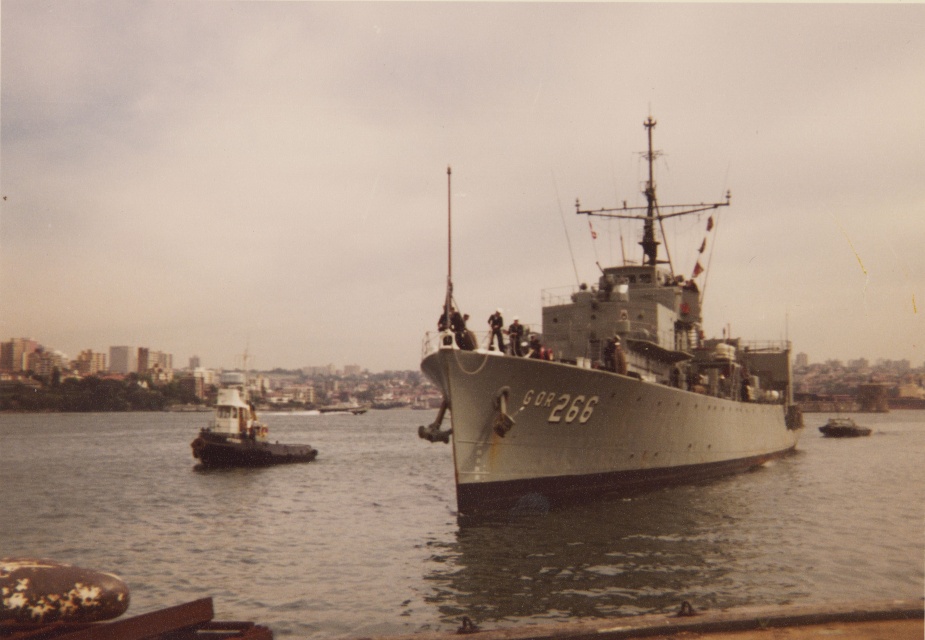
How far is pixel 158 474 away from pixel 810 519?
30498 millimetres

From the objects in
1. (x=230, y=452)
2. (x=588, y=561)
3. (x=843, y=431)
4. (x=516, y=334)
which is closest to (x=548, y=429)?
(x=516, y=334)

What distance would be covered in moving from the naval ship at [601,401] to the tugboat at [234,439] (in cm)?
2026

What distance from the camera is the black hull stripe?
705 inches

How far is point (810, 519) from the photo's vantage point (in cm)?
1869

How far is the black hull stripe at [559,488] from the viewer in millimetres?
17906

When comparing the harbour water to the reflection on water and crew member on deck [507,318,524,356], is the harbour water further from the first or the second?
crew member on deck [507,318,524,356]

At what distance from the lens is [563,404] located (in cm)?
1873

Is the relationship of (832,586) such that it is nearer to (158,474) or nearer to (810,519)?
(810,519)

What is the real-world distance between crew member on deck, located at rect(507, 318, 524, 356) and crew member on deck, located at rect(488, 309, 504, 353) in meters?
0.40

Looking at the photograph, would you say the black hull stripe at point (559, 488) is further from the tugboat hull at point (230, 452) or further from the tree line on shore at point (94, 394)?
the tree line on shore at point (94, 394)

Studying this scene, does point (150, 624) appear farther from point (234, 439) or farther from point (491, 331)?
point (234, 439)

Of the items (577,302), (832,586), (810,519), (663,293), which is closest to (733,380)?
(663,293)

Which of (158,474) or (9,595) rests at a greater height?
(9,595)

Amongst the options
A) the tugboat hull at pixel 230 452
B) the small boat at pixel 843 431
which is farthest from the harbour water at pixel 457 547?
the small boat at pixel 843 431
